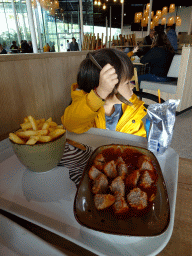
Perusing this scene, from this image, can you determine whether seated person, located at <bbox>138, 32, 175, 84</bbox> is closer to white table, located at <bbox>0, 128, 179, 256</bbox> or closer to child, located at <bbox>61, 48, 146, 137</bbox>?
child, located at <bbox>61, 48, 146, 137</bbox>

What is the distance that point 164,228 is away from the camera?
14.5 inches

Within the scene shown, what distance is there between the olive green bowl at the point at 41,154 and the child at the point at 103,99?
352 mm

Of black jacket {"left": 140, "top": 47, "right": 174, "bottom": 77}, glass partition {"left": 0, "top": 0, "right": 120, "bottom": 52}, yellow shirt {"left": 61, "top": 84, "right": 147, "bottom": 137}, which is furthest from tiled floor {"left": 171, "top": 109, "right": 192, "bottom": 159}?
glass partition {"left": 0, "top": 0, "right": 120, "bottom": 52}

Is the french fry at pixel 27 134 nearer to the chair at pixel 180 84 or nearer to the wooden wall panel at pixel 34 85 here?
the wooden wall panel at pixel 34 85

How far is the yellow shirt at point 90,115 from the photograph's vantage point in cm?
90

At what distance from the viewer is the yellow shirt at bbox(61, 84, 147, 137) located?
899mm

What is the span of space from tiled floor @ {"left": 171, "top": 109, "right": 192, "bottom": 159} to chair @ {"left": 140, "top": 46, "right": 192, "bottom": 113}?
0.70 feet

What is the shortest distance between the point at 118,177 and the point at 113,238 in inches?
5.9

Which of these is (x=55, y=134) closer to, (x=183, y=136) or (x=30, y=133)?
(x=30, y=133)

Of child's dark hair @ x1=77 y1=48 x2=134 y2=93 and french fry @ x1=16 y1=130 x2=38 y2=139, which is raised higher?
child's dark hair @ x1=77 y1=48 x2=134 y2=93

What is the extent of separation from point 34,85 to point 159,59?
126 inches

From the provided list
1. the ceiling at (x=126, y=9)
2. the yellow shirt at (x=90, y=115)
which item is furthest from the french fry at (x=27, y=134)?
the ceiling at (x=126, y=9)

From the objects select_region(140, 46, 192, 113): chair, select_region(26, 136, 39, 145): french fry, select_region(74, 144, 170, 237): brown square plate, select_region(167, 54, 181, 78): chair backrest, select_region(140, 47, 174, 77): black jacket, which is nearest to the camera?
select_region(74, 144, 170, 237): brown square plate

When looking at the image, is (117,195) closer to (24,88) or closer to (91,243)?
(91,243)
